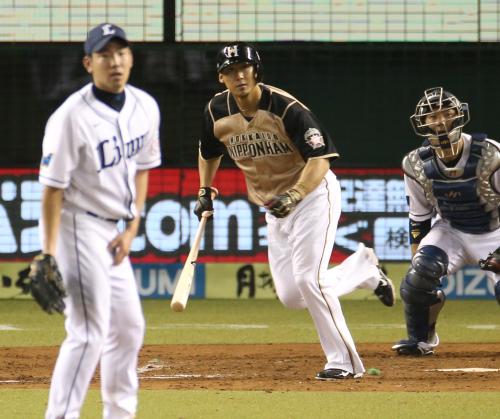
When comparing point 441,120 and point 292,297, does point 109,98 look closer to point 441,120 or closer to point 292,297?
point 292,297

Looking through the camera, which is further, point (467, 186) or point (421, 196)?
point (421, 196)

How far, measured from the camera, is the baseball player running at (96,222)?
5.73 m

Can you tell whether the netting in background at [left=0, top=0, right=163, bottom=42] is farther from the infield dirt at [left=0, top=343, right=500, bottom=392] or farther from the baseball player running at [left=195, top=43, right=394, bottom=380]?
the baseball player running at [left=195, top=43, right=394, bottom=380]

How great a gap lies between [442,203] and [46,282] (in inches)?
173

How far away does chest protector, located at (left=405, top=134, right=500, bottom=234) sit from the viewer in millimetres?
9164

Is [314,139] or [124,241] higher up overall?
[314,139]

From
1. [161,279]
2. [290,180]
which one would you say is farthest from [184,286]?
[161,279]

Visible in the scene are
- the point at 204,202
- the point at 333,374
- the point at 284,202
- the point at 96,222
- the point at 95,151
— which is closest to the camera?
the point at 95,151

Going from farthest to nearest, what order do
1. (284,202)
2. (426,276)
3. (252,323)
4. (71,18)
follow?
1. (71,18)
2. (252,323)
3. (426,276)
4. (284,202)

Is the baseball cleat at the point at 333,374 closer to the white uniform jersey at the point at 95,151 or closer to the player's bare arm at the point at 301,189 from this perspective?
the player's bare arm at the point at 301,189

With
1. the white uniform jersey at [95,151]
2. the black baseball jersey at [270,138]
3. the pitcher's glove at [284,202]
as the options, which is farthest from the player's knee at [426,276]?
the white uniform jersey at [95,151]

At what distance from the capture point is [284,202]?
784cm

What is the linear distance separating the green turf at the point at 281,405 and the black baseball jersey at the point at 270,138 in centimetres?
149

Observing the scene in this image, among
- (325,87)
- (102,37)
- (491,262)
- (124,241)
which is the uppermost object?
(325,87)
